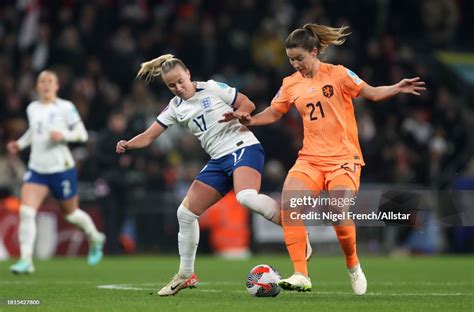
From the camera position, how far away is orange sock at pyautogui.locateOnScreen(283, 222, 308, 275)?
951 centimetres

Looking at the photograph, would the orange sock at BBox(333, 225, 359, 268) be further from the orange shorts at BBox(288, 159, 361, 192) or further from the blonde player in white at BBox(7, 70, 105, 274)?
the blonde player in white at BBox(7, 70, 105, 274)

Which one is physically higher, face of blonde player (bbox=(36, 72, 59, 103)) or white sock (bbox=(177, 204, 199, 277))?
face of blonde player (bbox=(36, 72, 59, 103))

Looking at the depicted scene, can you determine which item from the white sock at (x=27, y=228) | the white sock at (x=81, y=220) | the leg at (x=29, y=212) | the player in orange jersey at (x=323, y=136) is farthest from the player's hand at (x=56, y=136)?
the player in orange jersey at (x=323, y=136)

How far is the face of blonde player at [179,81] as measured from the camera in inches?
387

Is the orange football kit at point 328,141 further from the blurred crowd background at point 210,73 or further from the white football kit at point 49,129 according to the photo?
the blurred crowd background at point 210,73

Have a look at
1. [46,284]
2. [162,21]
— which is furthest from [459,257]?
[46,284]

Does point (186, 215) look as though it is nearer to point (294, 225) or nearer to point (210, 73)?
point (294, 225)

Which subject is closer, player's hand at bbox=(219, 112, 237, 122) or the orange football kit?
the orange football kit

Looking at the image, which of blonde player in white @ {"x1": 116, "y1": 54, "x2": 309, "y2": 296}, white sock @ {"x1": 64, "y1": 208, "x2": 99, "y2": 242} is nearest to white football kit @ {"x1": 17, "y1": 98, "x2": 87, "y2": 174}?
white sock @ {"x1": 64, "y1": 208, "x2": 99, "y2": 242}

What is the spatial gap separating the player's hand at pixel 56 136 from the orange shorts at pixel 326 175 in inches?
188

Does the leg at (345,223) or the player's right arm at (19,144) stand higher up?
→ the player's right arm at (19,144)

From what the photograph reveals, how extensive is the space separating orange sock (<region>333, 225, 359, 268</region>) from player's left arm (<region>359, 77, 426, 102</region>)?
45.6 inches

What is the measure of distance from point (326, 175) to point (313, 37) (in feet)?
4.04

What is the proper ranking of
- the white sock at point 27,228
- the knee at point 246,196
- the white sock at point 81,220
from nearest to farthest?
1. the knee at point 246,196
2. the white sock at point 27,228
3. the white sock at point 81,220
